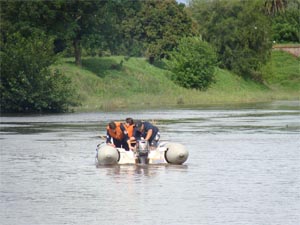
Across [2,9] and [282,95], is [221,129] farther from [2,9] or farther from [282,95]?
[282,95]

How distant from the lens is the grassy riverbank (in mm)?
74188

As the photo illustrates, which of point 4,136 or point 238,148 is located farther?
point 4,136

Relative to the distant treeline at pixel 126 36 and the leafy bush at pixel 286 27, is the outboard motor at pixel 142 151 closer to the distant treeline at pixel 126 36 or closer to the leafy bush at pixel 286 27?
the distant treeline at pixel 126 36

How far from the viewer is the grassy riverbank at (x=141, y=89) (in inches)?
2921

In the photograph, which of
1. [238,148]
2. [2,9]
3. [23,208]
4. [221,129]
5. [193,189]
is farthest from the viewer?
[2,9]

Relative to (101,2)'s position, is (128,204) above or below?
below

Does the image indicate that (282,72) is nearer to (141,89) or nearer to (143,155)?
(141,89)

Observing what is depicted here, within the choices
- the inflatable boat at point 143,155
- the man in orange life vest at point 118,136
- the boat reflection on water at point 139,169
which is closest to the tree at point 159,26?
the man in orange life vest at point 118,136

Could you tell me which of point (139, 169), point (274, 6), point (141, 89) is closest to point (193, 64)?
point (141, 89)

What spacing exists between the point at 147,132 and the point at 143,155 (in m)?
0.80

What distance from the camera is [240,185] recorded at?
2369 centimetres

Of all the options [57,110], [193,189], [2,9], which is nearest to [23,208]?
[193,189]

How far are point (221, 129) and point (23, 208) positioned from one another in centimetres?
2593

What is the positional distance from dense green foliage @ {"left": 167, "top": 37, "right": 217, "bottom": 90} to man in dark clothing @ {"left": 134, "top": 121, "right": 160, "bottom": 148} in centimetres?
5975
